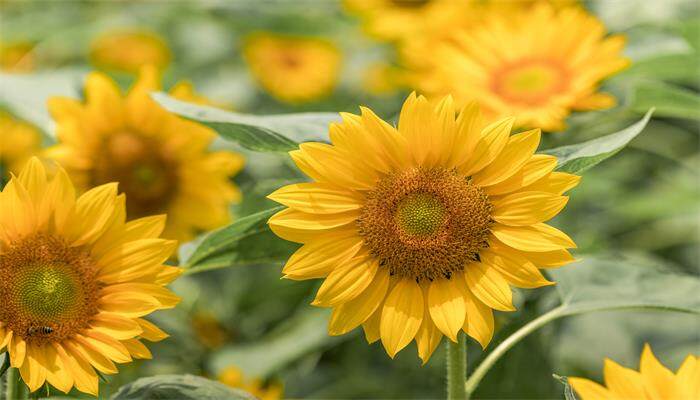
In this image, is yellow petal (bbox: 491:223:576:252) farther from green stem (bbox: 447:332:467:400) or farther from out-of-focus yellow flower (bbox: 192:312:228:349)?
out-of-focus yellow flower (bbox: 192:312:228:349)

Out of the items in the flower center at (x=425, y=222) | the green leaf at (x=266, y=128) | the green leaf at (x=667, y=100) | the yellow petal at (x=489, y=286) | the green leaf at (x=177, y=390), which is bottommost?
the green leaf at (x=177, y=390)

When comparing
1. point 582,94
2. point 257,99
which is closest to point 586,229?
point 582,94

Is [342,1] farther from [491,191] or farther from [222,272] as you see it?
[491,191]

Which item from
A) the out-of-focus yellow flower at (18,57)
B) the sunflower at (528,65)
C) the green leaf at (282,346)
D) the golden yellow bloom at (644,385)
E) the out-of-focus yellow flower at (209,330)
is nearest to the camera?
the golden yellow bloom at (644,385)

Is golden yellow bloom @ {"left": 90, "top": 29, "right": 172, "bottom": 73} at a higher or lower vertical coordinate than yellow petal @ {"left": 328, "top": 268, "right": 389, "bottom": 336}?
higher

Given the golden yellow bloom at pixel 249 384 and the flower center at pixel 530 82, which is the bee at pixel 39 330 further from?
the flower center at pixel 530 82

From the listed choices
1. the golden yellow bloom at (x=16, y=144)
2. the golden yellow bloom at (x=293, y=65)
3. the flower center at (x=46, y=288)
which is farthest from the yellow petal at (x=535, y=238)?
the golden yellow bloom at (x=293, y=65)

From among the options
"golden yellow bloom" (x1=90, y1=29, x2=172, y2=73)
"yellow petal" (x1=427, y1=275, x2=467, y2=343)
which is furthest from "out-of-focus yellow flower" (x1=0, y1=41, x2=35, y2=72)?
"yellow petal" (x1=427, y1=275, x2=467, y2=343)
